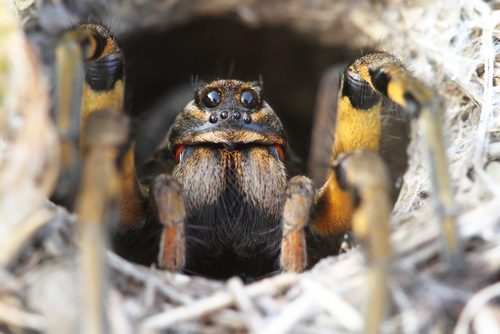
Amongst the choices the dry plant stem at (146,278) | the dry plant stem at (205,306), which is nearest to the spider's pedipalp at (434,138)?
the dry plant stem at (205,306)

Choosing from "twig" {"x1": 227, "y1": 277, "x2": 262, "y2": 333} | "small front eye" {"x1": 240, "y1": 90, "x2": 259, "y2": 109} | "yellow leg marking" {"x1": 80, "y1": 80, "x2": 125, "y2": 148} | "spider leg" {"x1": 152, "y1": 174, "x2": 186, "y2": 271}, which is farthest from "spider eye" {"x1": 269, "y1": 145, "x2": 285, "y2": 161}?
"twig" {"x1": 227, "y1": 277, "x2": 262, "y2": 333}

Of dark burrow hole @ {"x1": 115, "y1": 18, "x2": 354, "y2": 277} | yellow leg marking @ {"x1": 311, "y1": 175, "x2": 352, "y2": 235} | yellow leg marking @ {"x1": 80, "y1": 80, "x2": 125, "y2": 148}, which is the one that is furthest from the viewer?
dark burrow hole @ {"x1": 115, "y1": 18, "x2": 354, "y2": 277}

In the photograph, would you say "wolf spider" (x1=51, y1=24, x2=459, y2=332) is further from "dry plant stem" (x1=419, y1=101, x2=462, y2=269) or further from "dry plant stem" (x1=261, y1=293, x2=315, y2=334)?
"dry plant stem" (x1=261, y1=293, x2=315, y2=334)

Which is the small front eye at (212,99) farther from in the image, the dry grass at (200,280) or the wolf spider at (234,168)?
the dry grass at (200,280)

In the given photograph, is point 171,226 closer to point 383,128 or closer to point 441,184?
point 441,184

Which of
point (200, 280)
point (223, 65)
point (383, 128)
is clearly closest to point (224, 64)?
point (223, 65)
